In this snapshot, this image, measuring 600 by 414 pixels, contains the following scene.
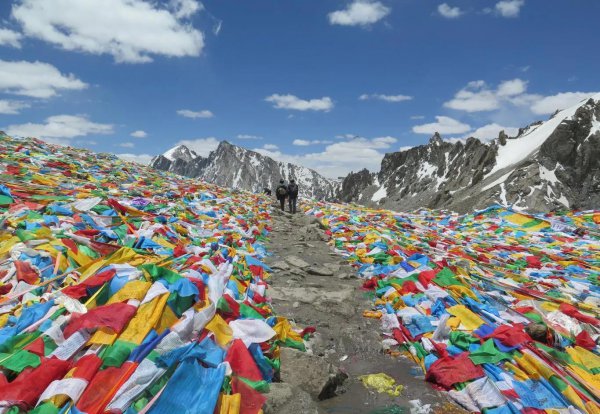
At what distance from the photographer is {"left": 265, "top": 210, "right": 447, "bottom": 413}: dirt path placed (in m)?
4.48

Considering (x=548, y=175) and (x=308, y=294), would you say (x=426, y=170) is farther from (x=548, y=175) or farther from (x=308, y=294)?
(x=308, y=294)

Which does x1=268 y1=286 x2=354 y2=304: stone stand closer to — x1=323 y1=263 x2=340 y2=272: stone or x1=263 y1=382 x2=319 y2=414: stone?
x1=323 y1=263 x2=340 y2=272: stone

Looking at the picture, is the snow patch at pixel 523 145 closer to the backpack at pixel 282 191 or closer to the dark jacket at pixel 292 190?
the dark jacket at pixel 292 190

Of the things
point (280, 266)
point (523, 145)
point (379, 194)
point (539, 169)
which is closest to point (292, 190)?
point (280, 266)

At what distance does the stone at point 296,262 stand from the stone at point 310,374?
4.98 metres

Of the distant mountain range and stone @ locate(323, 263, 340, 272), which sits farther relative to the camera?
the distant mountain range

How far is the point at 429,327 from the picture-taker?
5957 millimetres

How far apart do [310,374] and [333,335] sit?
171cm

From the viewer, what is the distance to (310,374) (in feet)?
15.0

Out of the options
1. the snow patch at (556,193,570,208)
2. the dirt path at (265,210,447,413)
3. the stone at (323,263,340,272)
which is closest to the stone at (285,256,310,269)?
the dirt path at (265,210,447,413)

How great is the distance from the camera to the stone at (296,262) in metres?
9.87

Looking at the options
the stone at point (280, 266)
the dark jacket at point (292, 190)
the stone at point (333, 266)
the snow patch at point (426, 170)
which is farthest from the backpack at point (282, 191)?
the snow patch at point (426, 170)

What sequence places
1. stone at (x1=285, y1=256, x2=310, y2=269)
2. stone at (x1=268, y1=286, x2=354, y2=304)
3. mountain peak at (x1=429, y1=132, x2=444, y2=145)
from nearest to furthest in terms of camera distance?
1. stone at (x1=268, y1=286, x2=354, y2=304)
2. stone at (x1=285, y1=256, x2=310, y2=269)
3. mountain peak at (x1=429, y1=132, x2=444, y2=145)

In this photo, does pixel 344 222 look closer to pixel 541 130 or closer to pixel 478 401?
pixel 478 401
